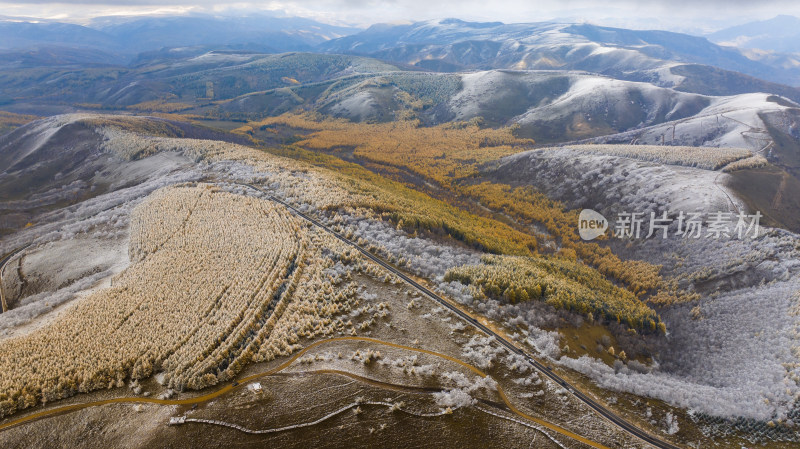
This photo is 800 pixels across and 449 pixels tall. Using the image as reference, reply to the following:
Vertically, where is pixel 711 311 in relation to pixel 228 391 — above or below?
below

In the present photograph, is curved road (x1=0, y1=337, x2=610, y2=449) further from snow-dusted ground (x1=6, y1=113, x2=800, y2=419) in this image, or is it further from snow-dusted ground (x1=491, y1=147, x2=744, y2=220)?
snow-dusted ground (x1=491, y1=147, x2=744, y2=220)

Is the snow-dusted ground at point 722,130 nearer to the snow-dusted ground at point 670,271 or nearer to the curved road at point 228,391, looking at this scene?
the snow-dusted ground at point 670,271

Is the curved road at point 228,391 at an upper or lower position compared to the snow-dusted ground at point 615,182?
lower

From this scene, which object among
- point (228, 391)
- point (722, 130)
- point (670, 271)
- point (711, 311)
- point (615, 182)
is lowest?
point (711, 311)

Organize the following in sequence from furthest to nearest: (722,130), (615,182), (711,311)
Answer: (722,130) → (615,182) → (711,311)

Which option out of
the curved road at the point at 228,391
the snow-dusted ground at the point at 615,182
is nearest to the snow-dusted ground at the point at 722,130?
the snow-dusted ground at the point at 615,182

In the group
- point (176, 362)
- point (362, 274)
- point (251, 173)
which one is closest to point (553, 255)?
point (362, 274)

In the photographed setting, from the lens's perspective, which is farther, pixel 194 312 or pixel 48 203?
pixel 48 203

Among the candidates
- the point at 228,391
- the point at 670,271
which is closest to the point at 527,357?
the point at 228,391

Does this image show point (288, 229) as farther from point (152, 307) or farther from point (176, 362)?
point (176, 362)

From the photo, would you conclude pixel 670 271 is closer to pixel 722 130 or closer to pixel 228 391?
pixel 228 391

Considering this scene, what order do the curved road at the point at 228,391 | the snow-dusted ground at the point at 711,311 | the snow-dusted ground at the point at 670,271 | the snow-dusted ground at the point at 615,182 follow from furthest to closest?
the snow-dusted ground at the point at 615,182 → the snow-dusted ground at the point at 670,271 → the snow-dusted ground at the point at 711,311 → the curved road at the point at 228,391
